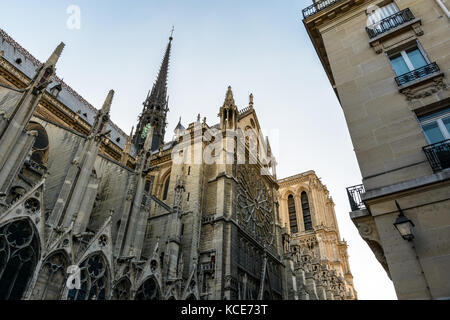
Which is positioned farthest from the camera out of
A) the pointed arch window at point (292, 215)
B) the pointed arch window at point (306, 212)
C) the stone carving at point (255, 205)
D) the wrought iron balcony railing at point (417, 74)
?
the pointed arch window at point (292, 215)

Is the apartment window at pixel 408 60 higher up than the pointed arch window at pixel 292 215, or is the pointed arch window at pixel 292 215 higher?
the pointed arch window at pixel 292 215

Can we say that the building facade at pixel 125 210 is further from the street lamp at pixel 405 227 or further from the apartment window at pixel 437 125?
the apartment window at pixel 437 125

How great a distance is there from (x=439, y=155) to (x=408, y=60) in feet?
11.0

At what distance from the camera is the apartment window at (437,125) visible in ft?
22.1

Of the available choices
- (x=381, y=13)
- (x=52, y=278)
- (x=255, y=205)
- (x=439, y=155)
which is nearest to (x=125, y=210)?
(x=52, y=278)

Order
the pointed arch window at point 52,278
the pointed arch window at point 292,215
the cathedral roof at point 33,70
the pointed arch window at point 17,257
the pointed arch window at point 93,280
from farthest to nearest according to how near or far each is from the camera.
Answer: the pointed arch window at point 292,215 < the cathedral roof at point 33,70 < the pointed arch window at point 93,280 < the pointed arch window at point 52,278 < the pointed arch window at point 17,257

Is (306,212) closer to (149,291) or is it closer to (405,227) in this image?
(149,291)

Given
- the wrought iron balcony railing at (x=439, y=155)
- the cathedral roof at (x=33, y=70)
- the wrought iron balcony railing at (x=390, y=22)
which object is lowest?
the wrought iron balcony railing at (x=439, y=155)

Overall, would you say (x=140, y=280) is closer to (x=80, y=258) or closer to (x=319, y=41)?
(x=80, y=258)

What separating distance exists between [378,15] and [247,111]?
2242cm

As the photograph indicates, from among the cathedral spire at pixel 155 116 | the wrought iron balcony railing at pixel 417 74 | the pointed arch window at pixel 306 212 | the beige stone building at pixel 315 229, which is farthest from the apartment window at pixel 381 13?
the pointed arch window at pixel 306 212

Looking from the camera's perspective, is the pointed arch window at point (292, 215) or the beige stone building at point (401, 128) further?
the pointed arch window at point (292, 215)

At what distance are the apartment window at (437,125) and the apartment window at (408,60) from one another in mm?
1624

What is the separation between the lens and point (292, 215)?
1775 inches
